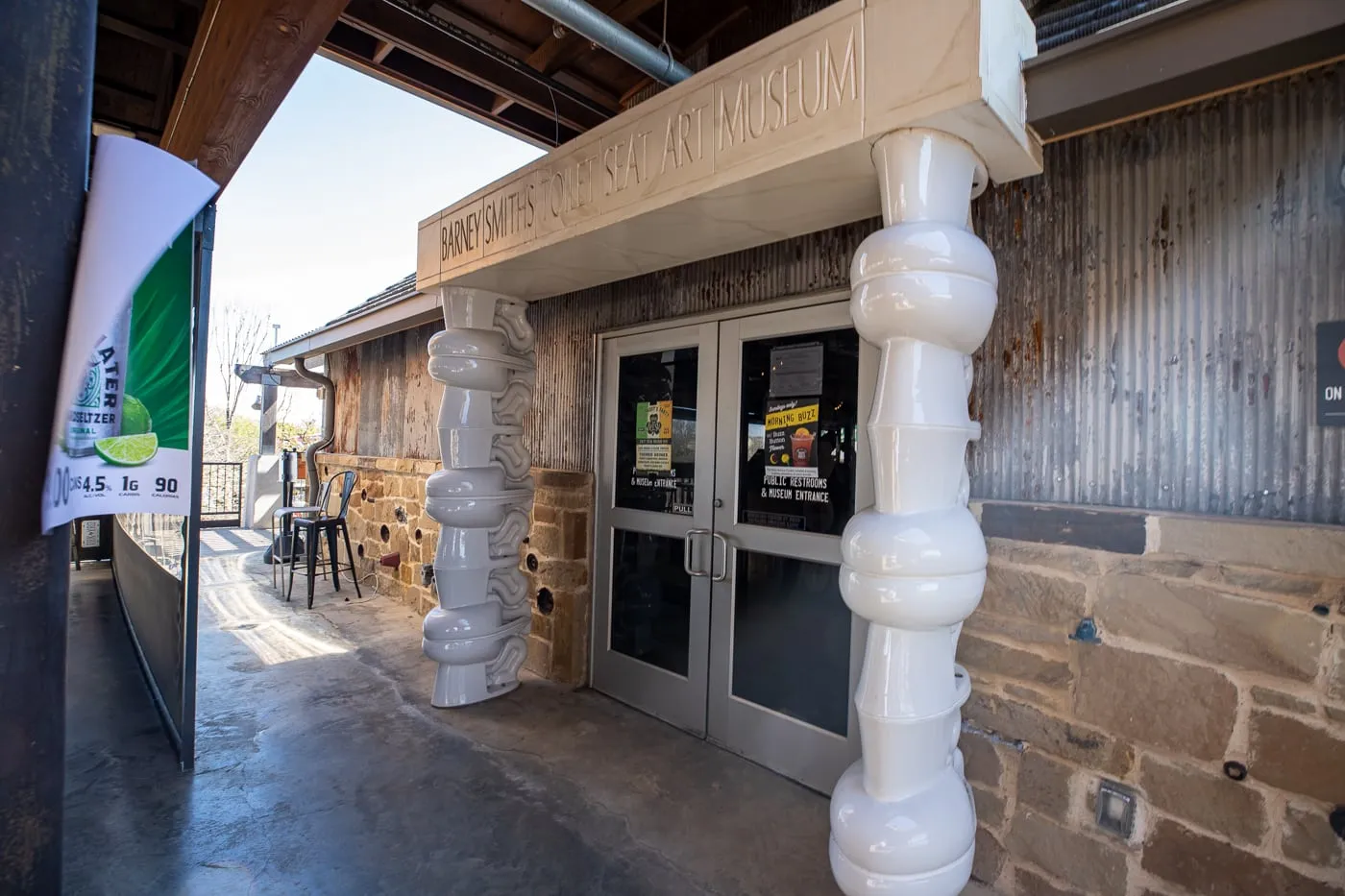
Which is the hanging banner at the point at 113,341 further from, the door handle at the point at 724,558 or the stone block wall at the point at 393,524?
the stone block wall at the point at 393,524

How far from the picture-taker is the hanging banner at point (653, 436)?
3697 millimetres

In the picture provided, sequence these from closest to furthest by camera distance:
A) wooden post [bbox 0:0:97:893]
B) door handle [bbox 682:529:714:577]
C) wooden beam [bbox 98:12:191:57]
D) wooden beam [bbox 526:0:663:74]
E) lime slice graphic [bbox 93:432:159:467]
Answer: wooden post [bbox 0:0:97:893], lime slice graphic [bbox 93:432:159:467], wooden beam [bbox 98:12:191:57], wooden beam [bbox 526:0:663:74], door handle [bbox 682:529:714:577]

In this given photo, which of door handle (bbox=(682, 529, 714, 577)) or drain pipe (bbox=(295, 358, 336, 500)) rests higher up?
drain pipe (bbox=(295, 358, 336, 500))

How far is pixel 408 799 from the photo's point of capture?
2.84 meters

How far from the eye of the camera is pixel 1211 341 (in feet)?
6.12

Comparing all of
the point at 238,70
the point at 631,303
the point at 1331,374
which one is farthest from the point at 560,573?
the point at 1331,374

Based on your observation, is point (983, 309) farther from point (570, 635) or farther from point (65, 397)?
point (570, 635)

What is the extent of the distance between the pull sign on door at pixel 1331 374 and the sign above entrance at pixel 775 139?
0.92 meters

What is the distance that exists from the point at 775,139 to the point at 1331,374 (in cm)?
168

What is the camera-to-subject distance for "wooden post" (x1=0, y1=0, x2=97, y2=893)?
106 cm

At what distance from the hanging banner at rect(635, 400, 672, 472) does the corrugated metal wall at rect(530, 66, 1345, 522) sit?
1.79 meters

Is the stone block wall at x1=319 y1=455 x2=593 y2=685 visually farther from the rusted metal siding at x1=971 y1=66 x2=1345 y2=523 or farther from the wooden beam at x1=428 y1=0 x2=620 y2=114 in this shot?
the rusted metal siding at x1=971 y1=66 x2=1345 y2=523

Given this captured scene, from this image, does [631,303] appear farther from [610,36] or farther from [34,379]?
[34,379]

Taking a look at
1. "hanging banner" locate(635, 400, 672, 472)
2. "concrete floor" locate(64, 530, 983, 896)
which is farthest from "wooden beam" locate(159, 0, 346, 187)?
"concrete floor" locate(64, 530, 983, 896)
